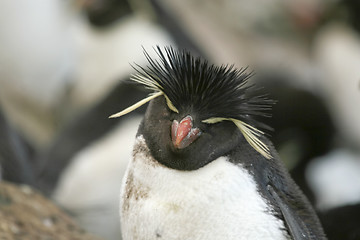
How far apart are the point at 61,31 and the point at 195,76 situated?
10.3 feet

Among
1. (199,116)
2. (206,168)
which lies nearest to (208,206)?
(206,168)

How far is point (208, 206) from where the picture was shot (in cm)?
162

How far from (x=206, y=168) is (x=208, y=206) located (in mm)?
88

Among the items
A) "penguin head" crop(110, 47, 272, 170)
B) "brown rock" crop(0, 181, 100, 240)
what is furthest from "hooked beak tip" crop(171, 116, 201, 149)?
"brown rock" crop(0, 181, 100, 240)

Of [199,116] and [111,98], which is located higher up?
[199,116]

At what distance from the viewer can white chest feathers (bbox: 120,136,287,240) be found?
162cm

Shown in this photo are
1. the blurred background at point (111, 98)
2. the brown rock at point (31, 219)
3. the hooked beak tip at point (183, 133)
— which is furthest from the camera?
the blurred background at point (111, 98)

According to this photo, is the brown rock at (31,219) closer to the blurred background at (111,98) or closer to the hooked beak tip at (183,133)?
the blurred background at (111,98)

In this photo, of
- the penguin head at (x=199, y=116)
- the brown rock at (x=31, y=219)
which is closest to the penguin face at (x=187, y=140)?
the penguin head at (x=199, y=116)

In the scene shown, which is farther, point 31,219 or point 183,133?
point 31,219

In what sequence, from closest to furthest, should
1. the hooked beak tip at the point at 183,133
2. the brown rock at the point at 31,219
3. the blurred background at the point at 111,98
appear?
the hooked beak tip at the point at 183,133, the brown rock at the point at 31,219, the blurred background at the point at 111,98

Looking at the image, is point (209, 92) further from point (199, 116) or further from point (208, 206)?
point (208, 206)

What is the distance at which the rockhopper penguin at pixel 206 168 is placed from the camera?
161cm

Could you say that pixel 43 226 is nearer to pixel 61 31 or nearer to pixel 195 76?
pixel 195 76
